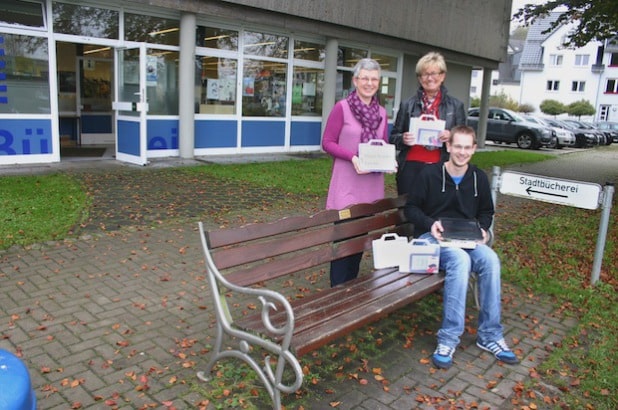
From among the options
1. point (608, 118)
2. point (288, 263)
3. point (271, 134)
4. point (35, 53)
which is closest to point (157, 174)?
point (35, 53)

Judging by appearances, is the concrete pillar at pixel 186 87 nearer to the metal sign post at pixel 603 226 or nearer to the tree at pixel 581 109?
the metal sign post at pixel 603 226

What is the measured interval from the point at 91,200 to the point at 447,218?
5.51 meters

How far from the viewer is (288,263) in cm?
369

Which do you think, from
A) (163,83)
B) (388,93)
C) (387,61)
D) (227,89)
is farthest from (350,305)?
(388,93)

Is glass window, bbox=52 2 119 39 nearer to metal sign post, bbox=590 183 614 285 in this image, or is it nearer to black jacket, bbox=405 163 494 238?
black jacket, bbox=405 163 494 238

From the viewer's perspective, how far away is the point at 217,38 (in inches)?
523

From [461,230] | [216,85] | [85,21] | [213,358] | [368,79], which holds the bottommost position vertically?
[213,358]

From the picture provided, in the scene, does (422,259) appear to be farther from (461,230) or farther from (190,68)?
(190,68)

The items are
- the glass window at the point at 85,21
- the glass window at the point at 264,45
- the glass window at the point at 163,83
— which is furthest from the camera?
the glass window at the point at 264,45

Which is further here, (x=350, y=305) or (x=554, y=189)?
(x=554, y=189)

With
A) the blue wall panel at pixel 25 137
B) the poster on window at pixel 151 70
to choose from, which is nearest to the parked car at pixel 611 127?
the poster on window at pixel 151 70

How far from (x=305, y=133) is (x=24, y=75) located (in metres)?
7.60

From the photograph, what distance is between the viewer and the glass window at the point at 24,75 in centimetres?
999

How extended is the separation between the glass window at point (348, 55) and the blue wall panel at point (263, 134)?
119 inches
